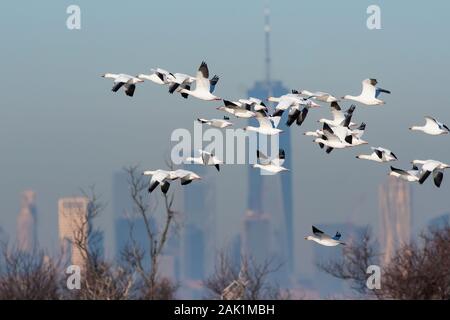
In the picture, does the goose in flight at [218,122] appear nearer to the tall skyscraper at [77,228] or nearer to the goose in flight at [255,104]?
the goose in flight at [255,104]

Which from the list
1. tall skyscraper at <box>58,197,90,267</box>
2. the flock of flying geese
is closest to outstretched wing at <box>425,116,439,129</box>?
the flock of flying geese

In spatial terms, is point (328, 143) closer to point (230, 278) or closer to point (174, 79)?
point (174, 79)

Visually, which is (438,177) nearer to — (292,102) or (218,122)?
(292,102)

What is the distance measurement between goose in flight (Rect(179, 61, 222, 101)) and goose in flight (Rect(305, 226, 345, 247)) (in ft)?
11.7

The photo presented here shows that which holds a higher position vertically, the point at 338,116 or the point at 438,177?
the point at 338,116

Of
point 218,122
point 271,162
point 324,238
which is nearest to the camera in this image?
point 324,238

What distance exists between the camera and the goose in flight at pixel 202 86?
108 ft

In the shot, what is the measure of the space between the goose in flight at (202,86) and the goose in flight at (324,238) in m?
3.57

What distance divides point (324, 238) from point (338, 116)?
3206 mm

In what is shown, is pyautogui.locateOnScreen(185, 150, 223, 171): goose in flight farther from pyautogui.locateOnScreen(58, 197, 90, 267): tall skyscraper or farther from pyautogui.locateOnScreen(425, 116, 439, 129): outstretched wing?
pyautogui.locateOnScreen(58, 197, 90, 267): tall skyscraper

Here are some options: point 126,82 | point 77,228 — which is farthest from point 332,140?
point 77,228

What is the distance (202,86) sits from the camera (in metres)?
33.1

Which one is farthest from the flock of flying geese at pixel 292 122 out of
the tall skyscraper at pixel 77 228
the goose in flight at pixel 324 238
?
the tall skyscraper at pixel 77 228
